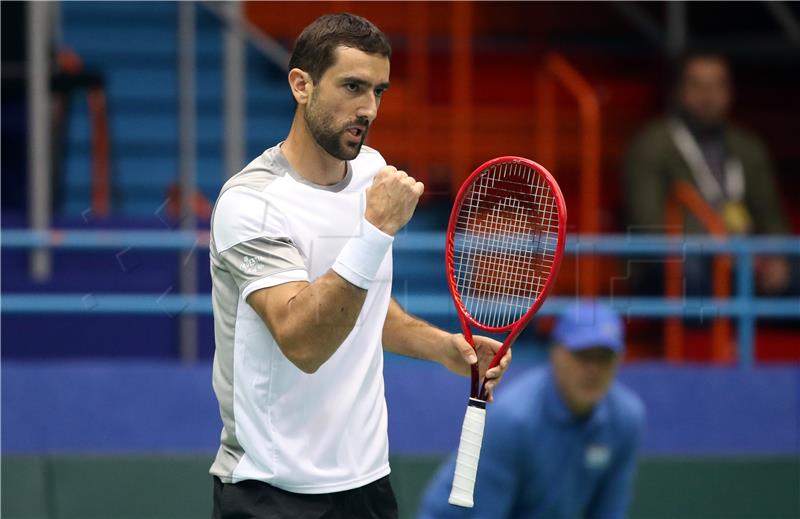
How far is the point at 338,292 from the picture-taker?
2943 millimetres

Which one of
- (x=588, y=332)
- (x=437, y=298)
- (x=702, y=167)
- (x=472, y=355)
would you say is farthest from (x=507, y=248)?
(x=702, y=167)

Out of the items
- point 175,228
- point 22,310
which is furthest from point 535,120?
point 22,310

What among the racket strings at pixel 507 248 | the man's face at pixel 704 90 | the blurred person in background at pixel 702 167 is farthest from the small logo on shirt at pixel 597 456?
the man's face at pixel 704 90

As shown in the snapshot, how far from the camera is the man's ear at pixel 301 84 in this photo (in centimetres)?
323

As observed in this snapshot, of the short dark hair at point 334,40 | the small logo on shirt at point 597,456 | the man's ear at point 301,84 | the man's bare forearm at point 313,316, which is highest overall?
the short dark hair at point 334,40

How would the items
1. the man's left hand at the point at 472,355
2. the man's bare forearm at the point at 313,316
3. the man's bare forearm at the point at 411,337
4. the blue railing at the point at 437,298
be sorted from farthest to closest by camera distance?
the blue railing at the point at 437,298 → the man's bare forearm at the point at 411,337 → the man's left hand at the point at 472,355 → the man's bare forearm at the point at 313,316

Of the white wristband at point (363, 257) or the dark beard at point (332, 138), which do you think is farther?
the dark beard at point (332, 138)

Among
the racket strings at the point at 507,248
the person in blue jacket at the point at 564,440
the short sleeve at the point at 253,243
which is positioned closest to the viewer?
the short sleeve at the point at 253,243

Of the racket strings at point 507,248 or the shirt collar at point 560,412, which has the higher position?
the racket strings at point 507,248

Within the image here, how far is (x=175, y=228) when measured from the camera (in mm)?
7207

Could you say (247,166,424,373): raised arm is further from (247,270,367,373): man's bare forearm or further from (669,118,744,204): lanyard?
(669,118,744,204): lanyard

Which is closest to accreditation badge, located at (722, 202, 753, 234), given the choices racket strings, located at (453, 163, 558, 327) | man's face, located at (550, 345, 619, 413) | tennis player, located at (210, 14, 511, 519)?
racket strings, located at (453, 163, 558, 327)

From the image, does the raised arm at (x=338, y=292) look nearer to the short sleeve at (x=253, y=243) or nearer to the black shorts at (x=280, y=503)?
the short sleeve at (x=253, y=243)

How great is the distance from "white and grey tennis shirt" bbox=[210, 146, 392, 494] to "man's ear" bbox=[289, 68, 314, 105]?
142 mm
